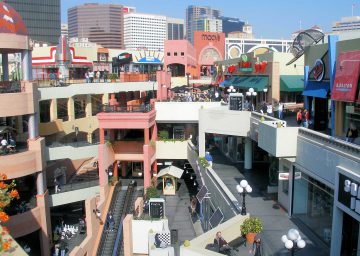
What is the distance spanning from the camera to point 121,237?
28141 mm

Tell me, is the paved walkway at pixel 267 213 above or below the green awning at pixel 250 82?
below

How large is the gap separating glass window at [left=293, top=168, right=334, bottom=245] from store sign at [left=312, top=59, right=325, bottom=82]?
5.42 m

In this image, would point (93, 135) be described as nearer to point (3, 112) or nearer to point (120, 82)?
point (120, 82)

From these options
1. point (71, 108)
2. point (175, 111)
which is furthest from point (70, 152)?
point (175, 111)

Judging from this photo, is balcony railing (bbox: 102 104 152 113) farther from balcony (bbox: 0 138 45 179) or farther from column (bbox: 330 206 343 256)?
column (bbox: 330 206 343 256)

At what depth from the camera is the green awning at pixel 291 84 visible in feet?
106

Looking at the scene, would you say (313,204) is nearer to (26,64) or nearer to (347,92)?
(347,92)

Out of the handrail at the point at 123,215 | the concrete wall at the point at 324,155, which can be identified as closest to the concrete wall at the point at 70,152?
the handrail at the point at 123,215

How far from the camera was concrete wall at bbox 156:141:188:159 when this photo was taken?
35.8m

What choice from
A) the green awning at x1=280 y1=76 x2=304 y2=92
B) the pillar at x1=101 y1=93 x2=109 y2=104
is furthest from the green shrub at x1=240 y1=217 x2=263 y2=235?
the pillar at x1=101 y1=93 x2=109 y2=104

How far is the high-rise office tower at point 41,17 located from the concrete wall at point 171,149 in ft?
475

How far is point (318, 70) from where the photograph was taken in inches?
842

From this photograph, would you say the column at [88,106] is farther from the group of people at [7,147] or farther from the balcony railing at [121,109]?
the group of people at [7,147]

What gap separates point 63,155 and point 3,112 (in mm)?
6363
